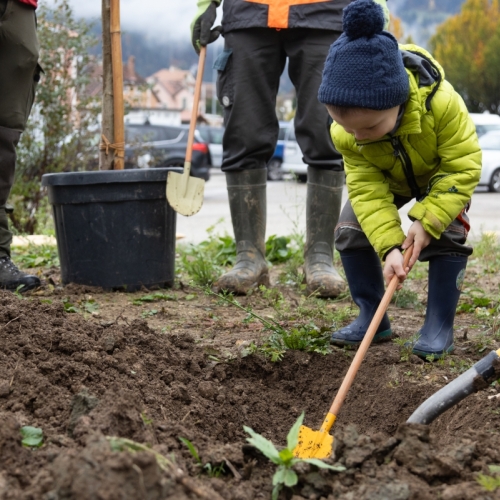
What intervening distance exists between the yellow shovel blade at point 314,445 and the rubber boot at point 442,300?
0.82 m

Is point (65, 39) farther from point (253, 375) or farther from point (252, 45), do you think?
point (253, 375)

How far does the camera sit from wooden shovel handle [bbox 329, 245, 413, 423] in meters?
2.28

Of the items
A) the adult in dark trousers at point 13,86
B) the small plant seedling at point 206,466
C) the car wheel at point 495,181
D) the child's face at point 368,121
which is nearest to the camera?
the small plant seedling at point 206,466

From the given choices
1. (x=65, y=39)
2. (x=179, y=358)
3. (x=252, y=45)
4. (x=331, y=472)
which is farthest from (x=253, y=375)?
(x=65, y=39)

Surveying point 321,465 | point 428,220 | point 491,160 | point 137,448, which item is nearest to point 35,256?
point 428,220

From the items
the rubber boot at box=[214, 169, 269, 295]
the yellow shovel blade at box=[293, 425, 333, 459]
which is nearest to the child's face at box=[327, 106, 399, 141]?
the yellow shovel blade at box=[293, 425, 333, 459]

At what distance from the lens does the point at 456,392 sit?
204cm

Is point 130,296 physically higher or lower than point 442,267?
lower

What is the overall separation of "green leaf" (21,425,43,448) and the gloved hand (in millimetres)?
2722

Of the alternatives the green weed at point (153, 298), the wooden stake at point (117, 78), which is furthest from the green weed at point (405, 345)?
the wooden stake at point (117, 78)

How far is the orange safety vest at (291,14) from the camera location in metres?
3.75

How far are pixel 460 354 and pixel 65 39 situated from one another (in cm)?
634

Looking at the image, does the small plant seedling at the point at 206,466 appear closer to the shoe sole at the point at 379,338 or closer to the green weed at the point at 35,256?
the shoe sole at the point at 379,338

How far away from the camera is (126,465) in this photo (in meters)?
1.38
